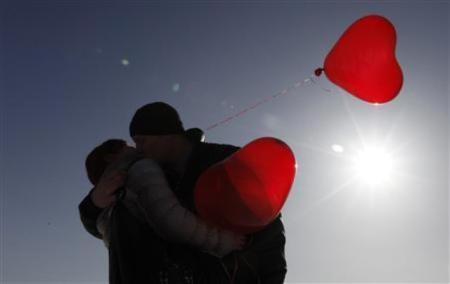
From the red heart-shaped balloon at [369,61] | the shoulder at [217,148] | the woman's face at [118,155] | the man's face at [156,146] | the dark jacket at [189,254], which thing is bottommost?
the dark jacket at [189,254]

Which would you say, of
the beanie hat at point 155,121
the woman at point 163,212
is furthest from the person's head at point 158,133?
the woman at point 163,212

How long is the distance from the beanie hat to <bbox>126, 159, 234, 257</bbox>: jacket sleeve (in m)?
0.49

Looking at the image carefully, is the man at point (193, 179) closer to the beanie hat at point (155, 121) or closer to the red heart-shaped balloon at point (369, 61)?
the beanie hat at point (155, 121)

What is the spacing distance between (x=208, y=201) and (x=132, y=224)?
514 mm

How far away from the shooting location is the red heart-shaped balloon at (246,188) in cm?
296

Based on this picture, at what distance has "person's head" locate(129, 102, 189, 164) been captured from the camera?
11.7 ft

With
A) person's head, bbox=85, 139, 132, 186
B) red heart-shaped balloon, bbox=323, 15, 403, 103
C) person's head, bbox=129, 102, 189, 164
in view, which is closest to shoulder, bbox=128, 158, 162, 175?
person's head, bbox=129, 102, 189, 164

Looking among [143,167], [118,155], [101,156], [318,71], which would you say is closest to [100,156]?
[101,156]

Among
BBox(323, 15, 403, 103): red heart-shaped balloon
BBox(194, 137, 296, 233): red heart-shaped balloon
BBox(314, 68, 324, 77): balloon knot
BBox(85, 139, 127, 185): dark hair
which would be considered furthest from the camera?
BBox(314, 68, 324, 77): balloon knot

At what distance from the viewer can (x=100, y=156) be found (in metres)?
3.67

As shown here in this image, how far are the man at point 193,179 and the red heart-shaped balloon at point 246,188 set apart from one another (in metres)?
0.26

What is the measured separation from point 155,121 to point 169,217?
855 millimetres

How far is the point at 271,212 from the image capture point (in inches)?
120

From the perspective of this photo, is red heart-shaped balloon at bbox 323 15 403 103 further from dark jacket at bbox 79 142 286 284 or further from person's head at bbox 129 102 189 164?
person's head at bbox 129 102 189 164
